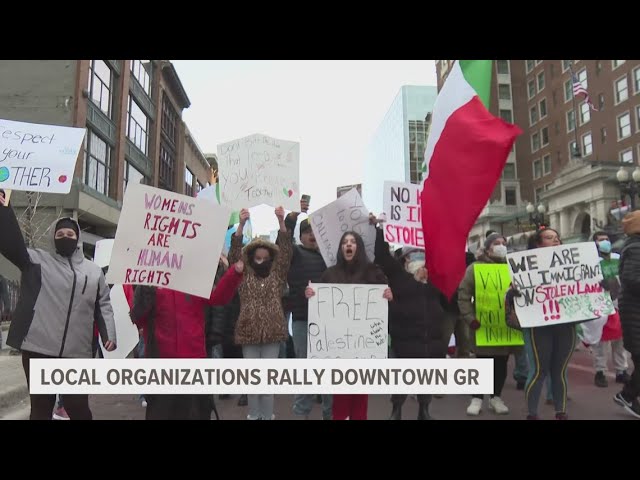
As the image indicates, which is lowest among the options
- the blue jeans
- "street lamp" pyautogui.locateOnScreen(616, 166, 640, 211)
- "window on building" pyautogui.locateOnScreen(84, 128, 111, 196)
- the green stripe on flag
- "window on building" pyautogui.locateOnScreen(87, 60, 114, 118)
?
the blue jeans

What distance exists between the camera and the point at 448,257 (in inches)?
175

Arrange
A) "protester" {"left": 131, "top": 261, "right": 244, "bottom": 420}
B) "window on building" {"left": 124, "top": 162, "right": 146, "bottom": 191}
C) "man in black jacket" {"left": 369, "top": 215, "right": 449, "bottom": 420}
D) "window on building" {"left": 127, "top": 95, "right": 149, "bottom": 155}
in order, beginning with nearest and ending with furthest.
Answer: "protester" {"left": 131, "top": 261, "right": 244, "bottom": 420}
"man in black jacket" {"left": 369, "top": 215, "right": 449, "bottom": 420}
"window on building" {"left": 124, "top": 162, "right": 146, "bottom": 191}
"window on building" {"left": 127, "top": 95, "right": 149, "bottom": 155}

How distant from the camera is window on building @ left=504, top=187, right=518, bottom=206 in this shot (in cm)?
5962

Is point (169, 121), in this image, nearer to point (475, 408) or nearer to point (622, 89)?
point (622, 89)

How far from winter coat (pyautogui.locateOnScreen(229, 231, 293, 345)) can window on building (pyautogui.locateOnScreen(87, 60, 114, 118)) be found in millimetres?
22329

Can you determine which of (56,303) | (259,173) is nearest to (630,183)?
(259,173)

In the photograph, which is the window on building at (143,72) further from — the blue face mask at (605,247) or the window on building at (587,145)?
the window on building at (587,145)

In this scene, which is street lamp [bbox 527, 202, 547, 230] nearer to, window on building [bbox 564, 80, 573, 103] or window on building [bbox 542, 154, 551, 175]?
window on building [bbox 564, 80, 573, 103]

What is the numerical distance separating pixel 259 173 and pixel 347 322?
1.80 metres

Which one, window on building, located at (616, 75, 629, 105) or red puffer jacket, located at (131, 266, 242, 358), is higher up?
window on building, located at (616, 75, 629, 105)

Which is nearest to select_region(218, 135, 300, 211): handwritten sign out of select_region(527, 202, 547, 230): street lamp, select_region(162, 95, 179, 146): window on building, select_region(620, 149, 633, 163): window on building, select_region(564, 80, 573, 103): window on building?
select_region(527, 202, 547, 230): street lamp

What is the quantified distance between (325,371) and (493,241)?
2.88m

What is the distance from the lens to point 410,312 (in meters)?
5.01

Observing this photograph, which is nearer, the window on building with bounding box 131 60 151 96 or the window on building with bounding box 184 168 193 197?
the window on building with bounding box 131 60 151 96
